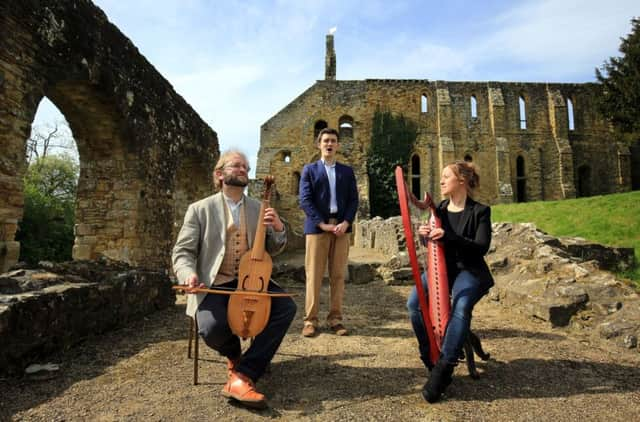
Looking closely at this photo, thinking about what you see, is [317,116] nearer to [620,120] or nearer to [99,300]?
[620,120]

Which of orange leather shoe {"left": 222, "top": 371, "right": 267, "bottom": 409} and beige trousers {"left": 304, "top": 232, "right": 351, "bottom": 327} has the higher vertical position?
beige trousers {"left": 304, "top": 232, "right": 351, "bottom": 327}

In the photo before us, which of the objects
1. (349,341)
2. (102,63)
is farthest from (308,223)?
(102,63)

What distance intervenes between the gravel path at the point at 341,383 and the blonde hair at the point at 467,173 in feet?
4.59

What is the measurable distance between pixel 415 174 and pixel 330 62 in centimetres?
1040

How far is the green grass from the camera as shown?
971 centimetres

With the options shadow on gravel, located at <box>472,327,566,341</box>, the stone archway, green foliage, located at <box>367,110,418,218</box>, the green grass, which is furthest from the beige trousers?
green foliage, located at <box>367,110,418,218</box>

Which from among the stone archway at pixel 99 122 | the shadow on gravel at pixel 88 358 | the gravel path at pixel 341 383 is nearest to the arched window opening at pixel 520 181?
the stone archway at pixel 99 122

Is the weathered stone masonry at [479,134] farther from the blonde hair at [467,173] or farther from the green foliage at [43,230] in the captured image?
the blonde hair at [467,173]

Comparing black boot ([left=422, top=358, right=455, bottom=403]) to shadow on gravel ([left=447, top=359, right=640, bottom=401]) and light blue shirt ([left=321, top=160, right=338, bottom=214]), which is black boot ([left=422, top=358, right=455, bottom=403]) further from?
light blue shirt ([left=321, top=160, right=338, bottom=214])

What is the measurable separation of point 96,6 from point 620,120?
18.3 meters

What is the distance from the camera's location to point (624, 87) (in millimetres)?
14969

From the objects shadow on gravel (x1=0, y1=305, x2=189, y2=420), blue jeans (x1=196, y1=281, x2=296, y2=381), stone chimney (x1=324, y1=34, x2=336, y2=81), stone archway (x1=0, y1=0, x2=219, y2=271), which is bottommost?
shadow on gravel (x1=0, y1=305, x2=189, y2=420)

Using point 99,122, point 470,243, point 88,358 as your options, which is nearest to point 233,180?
point 470,243

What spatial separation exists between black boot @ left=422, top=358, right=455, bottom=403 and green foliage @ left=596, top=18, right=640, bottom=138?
16962 mm
